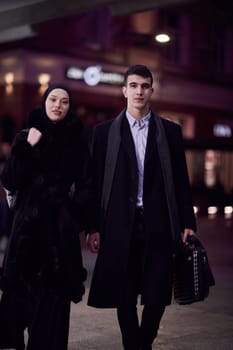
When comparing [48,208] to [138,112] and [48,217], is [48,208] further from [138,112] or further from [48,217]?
[138,112]

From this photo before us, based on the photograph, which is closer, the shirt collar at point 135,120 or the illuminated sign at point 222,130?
the shirt collar at point 135,120

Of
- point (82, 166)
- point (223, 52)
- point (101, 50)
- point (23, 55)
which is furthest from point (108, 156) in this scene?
point (223, 52)

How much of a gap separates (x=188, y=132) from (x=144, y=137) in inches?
879

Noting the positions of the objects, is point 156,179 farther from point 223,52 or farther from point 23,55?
point 223,52

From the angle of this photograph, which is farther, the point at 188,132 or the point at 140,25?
the point at 188,132

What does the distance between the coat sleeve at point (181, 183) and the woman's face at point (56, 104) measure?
0.76 metres

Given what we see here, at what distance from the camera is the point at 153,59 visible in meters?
26.1

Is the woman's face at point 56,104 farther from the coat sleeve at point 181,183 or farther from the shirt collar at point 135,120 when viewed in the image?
the coat sleeve at point 181,183

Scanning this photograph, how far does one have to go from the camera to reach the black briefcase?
529 cm

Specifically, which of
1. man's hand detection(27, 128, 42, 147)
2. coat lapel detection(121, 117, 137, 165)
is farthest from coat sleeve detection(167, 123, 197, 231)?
man's hand detection(27, 128, 42, 147)

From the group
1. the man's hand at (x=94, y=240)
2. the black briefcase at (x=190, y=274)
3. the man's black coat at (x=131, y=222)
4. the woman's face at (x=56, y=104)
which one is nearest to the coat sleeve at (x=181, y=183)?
the man's black coat at (x=131, y=222)

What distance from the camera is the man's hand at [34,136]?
16.8 ft

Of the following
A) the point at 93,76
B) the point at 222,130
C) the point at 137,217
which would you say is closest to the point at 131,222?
the point at 137,217

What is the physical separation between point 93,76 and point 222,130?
7.24 meters
